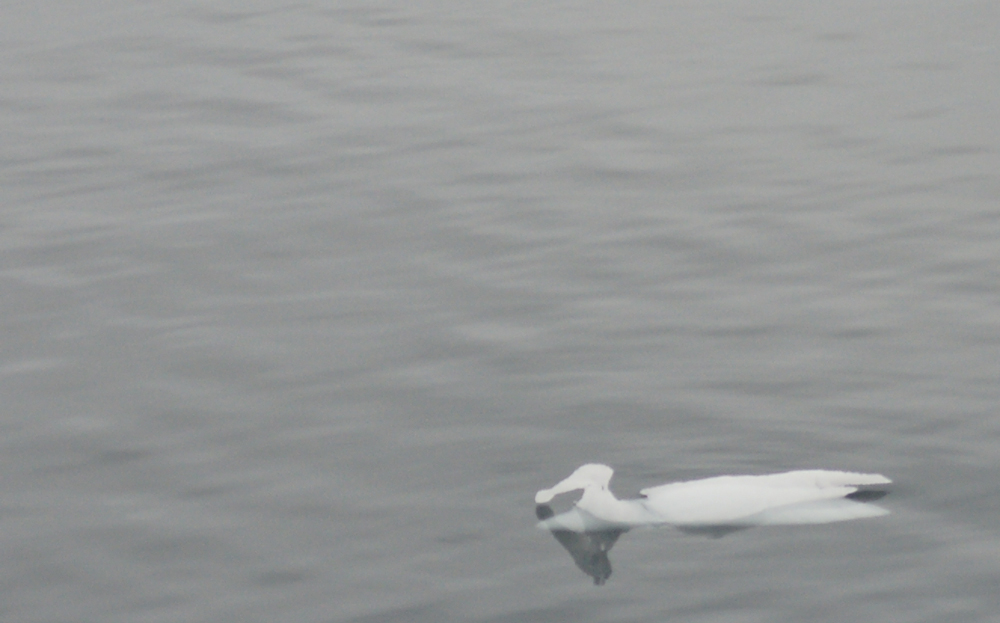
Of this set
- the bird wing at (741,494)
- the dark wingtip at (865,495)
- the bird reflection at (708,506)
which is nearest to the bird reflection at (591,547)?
the bird reflection at (708,506)

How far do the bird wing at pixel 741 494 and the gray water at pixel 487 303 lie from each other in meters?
0.17

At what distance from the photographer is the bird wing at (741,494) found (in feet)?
31.1

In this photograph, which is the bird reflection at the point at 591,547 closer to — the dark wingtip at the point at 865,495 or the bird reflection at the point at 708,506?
the bird reflection at the point at 708,506

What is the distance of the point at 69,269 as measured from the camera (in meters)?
13.9

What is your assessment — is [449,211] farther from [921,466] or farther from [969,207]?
[921,466]

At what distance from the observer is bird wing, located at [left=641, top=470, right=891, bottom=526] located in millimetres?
9469

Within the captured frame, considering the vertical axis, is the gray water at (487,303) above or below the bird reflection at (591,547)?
above

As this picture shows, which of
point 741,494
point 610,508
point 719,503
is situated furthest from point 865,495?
point 610,508

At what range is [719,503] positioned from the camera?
31.1 feet

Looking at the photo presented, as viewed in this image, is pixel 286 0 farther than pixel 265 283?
Yes

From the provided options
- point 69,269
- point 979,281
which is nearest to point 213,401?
point 69,269

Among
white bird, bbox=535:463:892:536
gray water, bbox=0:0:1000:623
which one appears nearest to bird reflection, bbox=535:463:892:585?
white bird, bbox=535:463:892:536

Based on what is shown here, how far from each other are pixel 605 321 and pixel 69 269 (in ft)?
15.9

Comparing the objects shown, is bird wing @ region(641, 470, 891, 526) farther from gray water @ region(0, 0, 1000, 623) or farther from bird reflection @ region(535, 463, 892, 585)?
gray water @ region(0, 0, 1000, 623)
